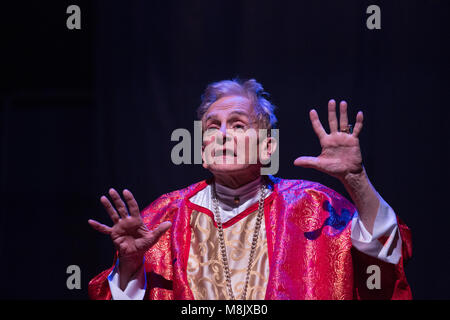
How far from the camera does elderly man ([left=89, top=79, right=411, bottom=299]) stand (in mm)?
1854

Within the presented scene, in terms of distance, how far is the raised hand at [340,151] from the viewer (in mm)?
1834

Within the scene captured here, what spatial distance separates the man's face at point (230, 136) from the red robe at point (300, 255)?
0.72 feet

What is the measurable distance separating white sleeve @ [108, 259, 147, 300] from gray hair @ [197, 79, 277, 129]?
0.85 meters

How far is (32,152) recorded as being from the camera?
10.4 feet

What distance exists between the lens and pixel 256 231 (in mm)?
2078

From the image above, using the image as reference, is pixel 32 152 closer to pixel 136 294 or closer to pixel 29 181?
pixel 29 181

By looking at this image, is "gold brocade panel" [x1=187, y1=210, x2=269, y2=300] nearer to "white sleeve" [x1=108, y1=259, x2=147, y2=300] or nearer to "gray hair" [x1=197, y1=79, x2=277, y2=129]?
"white sleeve" [x1=108, y1=259, x2=147, y2=300]

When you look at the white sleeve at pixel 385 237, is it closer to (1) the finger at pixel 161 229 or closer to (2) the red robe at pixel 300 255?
(2) the red robe at pixel 300 255

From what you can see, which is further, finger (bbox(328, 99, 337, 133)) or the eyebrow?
the eyebrow

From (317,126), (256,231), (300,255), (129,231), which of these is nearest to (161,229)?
(129,231)

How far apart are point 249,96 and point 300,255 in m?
0.81

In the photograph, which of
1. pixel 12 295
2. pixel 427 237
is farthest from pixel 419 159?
pixel 12 295

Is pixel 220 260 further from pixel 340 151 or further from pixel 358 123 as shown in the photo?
pixel 358 123

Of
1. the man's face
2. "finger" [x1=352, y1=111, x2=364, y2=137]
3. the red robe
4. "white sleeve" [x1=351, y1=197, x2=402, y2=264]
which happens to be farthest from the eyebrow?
"white sleeve" [x1=351, y1=197, x2=402, y2=264]
